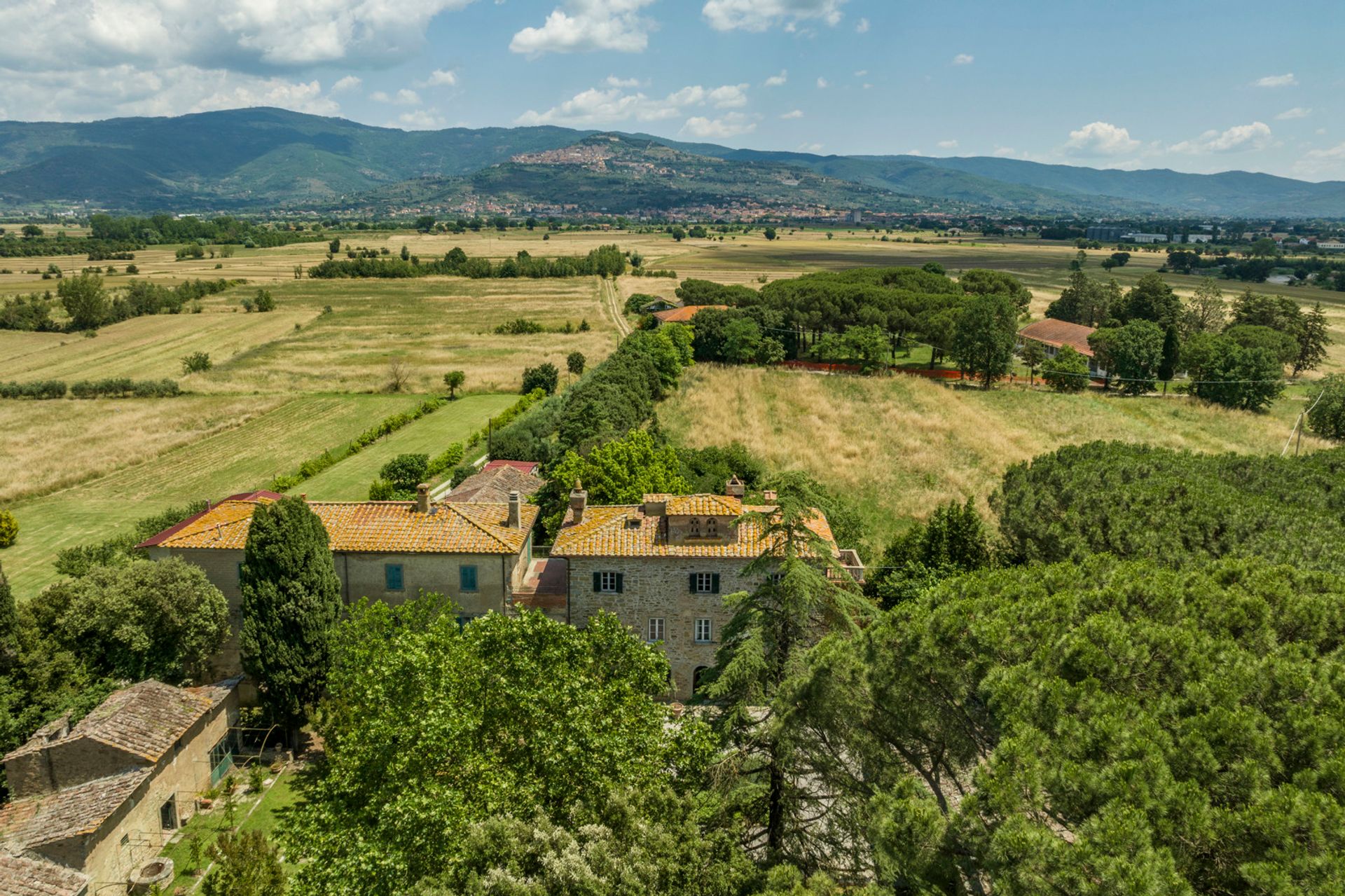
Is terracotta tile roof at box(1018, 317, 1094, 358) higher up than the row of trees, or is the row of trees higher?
the row of trees

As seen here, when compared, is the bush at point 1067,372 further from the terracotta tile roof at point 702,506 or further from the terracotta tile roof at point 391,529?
the terracotta tile roof at point 391,529

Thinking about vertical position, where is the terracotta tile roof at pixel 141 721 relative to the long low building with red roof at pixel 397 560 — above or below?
below

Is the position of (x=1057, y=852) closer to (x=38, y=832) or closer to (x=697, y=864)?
(x=697, y=864)

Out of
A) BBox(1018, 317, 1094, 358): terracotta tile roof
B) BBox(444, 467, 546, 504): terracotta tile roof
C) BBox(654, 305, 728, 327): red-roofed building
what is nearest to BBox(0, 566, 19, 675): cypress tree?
BBox(444, 467, 546, 504): terracotta tile roof

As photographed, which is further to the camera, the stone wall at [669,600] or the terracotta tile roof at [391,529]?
the terracotta tile roof at [391,529]

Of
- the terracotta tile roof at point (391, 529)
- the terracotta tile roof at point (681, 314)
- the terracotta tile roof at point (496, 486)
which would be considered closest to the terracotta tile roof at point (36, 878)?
the terracotta tile roof at point (391, 529)

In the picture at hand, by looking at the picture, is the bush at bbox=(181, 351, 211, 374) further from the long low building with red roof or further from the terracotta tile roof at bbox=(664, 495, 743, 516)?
the terracotta tile roof at bbox=(664, 495, 743, 516)
